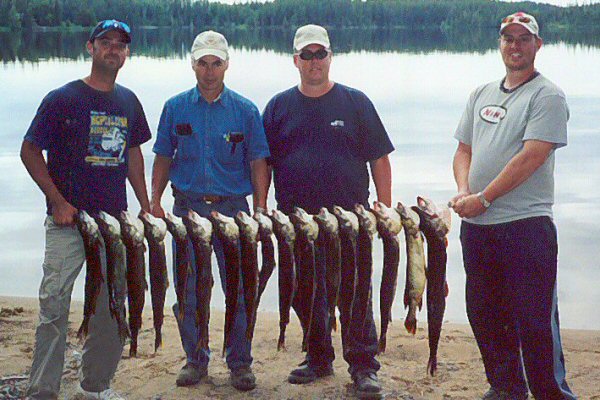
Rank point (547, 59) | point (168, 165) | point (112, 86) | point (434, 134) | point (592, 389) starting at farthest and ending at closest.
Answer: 1. point (547, 59)
2. point (434, 134)
3. point (592, 389)
4. point (168, 165)
5. point (112, 86)

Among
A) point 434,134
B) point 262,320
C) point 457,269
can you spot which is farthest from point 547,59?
point 262,320

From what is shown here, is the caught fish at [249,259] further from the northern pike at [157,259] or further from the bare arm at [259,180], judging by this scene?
the bare arm at [259,180]

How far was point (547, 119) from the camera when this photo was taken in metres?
5.50

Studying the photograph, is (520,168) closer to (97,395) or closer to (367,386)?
(367,386)

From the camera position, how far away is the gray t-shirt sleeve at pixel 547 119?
550 centimetres

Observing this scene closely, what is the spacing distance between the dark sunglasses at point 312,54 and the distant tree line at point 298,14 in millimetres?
93317

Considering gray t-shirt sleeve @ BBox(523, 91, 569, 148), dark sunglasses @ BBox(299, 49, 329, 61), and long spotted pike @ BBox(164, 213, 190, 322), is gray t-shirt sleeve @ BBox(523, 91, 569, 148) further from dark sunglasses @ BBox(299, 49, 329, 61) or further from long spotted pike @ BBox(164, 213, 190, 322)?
long spotted pike @ BBox(164, 213, 190, 322)

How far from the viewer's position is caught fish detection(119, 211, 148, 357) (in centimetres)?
542

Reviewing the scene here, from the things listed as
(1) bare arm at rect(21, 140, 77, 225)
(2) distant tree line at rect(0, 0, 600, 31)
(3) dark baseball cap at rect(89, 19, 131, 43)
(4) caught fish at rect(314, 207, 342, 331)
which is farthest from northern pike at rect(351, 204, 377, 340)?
(2) distant tree line at rect(0, 0, 600, 31)

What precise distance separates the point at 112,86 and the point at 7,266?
898cm

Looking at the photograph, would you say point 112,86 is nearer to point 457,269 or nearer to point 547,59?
point 457,269

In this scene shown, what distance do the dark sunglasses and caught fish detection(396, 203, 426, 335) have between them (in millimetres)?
1391

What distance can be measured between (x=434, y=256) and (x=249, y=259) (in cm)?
118

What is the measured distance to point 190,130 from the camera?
6438mm
